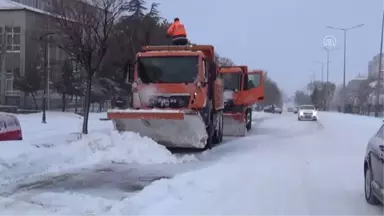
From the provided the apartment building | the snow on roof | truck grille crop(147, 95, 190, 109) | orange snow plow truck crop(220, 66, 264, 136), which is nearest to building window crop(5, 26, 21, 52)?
the apartment building

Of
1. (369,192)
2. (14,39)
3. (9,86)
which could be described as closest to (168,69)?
(369,192)

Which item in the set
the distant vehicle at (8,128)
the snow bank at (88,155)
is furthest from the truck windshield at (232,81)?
the distant vehicle at (8,128)

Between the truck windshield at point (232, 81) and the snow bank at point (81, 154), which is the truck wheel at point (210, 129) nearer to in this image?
the snow bank at point (81, 154)

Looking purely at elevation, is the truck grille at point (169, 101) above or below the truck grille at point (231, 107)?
above

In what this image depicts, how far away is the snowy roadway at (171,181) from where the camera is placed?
25.8 feet

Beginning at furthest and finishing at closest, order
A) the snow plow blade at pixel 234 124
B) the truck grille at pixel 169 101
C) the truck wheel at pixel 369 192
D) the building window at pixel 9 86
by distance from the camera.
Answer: the building window at pixel 9 86, the snow plow blade at pixel 234 124, the truck grille at pixel 169 101, the truck wheel at pixel 369 192

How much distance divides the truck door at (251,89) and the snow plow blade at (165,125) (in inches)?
351

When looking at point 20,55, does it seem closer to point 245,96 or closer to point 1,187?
point 245,96

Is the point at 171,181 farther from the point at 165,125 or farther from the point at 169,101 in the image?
the point at 169,101

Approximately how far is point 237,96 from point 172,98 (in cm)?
903

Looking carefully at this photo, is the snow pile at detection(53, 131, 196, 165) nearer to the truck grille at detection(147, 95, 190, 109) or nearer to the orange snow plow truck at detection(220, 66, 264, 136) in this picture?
the truck grille at detection(147, 95, 190, 109)

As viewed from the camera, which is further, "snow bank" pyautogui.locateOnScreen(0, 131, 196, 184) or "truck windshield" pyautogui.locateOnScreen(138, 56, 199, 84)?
"truck windshield" pyautogui.locateOnScreen(138, 56, 199, 84)

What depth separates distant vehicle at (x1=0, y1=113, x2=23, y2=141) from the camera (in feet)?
44.7

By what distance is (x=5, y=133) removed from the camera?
546 inches
